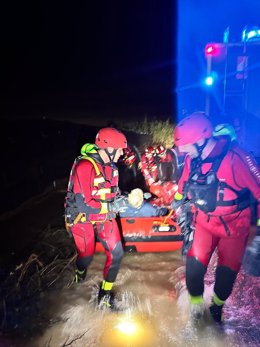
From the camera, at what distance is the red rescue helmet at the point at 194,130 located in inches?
115

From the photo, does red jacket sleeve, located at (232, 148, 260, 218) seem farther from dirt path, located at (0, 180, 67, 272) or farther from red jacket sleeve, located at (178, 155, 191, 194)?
dirt path, located at (0, 180, 67, 272)

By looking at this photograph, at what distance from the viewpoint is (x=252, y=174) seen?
288cm

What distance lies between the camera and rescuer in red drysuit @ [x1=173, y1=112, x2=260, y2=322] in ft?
9.59

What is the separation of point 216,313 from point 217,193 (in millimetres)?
1219

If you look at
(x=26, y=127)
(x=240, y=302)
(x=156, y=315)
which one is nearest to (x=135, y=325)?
(x=156, y=315)

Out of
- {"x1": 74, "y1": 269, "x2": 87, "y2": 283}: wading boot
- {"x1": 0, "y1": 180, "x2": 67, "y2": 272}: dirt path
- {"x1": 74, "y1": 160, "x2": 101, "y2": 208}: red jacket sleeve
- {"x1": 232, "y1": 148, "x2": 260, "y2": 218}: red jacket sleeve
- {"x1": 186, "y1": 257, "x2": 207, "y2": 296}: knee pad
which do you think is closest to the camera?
{"x1": 232, "y1": 148, "x2": 260, "y2": 218}: red jacket sleeve

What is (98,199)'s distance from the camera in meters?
3.44

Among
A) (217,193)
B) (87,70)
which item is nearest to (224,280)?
(217,193)

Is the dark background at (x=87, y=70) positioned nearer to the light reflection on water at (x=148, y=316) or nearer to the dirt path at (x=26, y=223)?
the dirt path at (x=26, y=223)

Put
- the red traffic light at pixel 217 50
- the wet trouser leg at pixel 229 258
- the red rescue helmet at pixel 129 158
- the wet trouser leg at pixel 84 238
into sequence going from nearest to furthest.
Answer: the wet trouser leg at pixel 229 258 → the wet trouser leg at pixel 84 238 → the red rescue helmet at pixel 129 158 → the red traffic light at pixel 217 50

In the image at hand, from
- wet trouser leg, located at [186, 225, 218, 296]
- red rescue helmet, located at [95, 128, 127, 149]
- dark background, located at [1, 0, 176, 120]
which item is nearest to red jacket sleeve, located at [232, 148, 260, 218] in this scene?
wet trouser leg, located at [186, 225, 218, 296]

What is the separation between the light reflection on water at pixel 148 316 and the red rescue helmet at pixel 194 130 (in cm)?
173

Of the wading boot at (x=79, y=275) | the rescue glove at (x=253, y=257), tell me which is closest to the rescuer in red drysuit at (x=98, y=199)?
the wading boot at (x=79, y=275)

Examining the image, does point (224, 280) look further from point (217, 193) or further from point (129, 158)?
point (129, 158)
